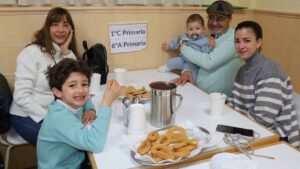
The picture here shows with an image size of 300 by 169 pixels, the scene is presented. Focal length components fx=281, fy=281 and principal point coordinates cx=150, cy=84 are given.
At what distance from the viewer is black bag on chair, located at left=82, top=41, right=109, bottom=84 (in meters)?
1.84

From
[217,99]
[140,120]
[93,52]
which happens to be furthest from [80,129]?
[93,52]

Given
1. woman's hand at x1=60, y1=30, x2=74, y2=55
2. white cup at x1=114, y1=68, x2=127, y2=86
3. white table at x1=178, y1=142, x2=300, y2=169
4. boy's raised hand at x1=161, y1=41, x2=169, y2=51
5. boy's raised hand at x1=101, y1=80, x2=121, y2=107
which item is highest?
woman's hand at x1=60, y1=30, x2=74, y2=55

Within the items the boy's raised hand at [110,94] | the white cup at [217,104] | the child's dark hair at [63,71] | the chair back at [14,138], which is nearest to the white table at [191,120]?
the white cup at [217,104]

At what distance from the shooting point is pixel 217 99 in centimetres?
131

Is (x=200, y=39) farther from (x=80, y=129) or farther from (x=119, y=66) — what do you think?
(x=80, y=129)

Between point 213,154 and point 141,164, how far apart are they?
28 centimetres

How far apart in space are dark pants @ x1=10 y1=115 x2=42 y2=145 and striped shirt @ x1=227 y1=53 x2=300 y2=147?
46.0 inches

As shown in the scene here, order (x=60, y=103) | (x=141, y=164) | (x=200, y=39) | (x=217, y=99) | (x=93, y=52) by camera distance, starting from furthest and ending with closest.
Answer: (x=200, y=39), (x=93, y=52), (x=217, y=99), (x=60, y=103), (x=141, y=164)

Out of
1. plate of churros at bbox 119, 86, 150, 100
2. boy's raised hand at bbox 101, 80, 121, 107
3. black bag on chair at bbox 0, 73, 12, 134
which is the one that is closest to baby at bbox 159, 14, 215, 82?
plate of churros at bbox 119, 86, 150, 100

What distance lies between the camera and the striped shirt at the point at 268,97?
4.63 feet

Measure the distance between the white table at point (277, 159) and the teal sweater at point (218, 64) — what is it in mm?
876

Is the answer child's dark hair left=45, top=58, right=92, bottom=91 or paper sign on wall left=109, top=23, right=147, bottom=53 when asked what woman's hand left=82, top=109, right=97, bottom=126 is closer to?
child's dark hair left=45, top=58, right=92, bottom=91

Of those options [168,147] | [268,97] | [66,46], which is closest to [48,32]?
[66,46]

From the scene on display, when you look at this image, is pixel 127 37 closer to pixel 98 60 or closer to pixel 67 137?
pixel 98 60
